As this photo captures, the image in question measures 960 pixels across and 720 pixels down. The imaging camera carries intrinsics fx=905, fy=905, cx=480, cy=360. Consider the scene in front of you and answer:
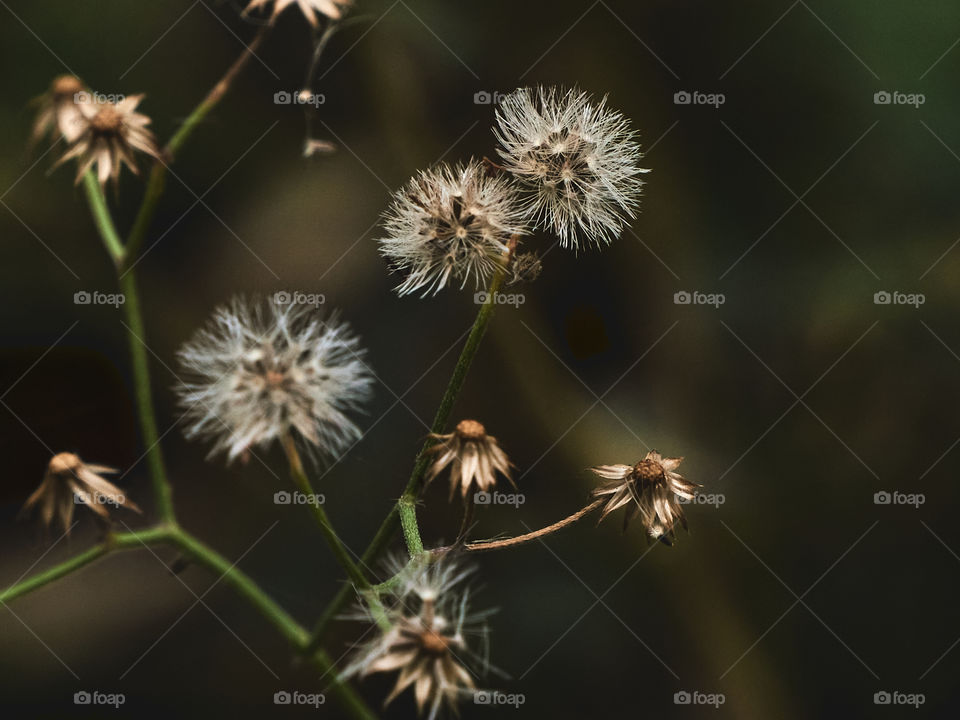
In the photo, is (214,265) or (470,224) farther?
(214,265)

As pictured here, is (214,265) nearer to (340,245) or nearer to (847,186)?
(340,245)

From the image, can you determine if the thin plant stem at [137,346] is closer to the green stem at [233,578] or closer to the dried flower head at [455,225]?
the green stem at [233,578]

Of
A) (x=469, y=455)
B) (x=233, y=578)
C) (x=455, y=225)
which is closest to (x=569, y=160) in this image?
(x=455, y=225)

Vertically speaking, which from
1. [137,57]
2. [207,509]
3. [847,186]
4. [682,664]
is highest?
[137,57]

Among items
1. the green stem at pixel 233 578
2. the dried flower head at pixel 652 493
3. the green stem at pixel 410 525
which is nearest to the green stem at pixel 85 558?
the green stem at pixel 233 578

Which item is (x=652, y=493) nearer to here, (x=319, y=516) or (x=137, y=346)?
(x=319, y=516)

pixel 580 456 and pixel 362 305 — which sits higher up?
pixel 362 305

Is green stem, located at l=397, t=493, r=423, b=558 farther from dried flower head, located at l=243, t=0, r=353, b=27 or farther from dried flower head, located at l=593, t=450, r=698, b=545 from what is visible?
dried flower head, located at l=243, t=0, r=353, b=27

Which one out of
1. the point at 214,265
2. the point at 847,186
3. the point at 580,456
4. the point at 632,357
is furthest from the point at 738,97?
the point at 214,265
